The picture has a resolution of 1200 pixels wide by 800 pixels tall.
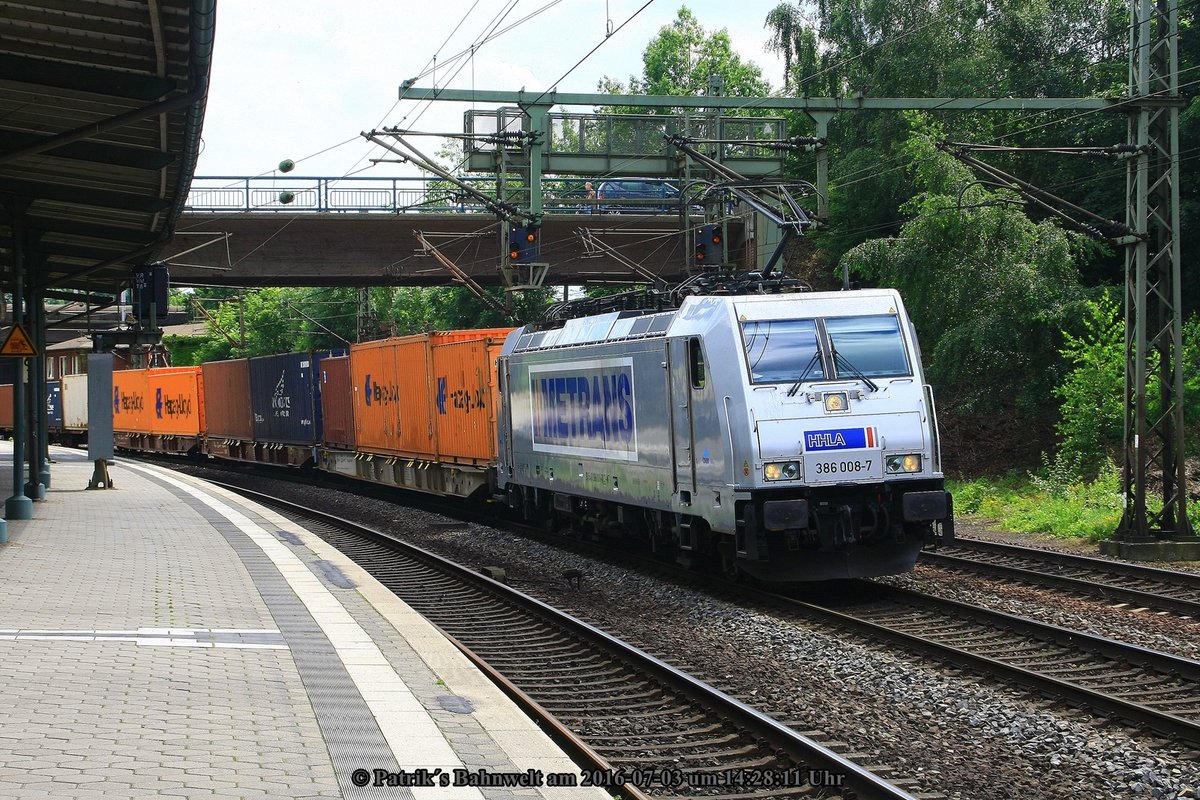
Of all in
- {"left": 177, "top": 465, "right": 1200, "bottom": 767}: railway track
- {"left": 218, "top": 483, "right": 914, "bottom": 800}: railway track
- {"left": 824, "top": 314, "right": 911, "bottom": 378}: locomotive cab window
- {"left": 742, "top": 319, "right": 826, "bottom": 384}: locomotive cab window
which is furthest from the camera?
{"left": 824, "top": 314, "right": 911, "bottom": 378}: locomotive cab window

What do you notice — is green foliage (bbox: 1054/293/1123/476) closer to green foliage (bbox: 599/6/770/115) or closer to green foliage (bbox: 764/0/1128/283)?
green foliage (bbox: 764/0/1128/283)

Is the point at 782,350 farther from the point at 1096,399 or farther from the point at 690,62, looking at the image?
the point at 690,62

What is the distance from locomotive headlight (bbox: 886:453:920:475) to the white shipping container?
45.7 m

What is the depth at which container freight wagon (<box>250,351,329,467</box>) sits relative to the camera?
31891 millimetres

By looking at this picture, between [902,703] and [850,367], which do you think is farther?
[850,367]

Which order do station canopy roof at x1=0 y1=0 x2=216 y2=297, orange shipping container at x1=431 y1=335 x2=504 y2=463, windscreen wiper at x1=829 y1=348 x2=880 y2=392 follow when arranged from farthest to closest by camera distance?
1. orange shipping container at x1=431 y1=335 x2=504 y2=463
2. windscreen wiper at x1=829 y1=348 x2=880 y2=392
3. station canopy roof at x1=0 y1=0 x2=216 y2=297

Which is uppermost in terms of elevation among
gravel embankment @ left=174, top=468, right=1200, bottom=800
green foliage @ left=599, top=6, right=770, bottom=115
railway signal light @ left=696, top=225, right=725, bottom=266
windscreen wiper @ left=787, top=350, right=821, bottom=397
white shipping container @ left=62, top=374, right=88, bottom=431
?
green foliage @ left=599, top=6, right=770, bottom=115

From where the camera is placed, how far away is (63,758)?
19.5ft

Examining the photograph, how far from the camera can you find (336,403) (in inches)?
1208

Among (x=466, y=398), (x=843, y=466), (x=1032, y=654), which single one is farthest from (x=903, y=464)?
(x=466, y=398)

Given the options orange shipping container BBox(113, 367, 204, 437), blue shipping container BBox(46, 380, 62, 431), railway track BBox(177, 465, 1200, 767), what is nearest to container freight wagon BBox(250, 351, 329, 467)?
orange shipping container BBox(113, 367, 204, 437)

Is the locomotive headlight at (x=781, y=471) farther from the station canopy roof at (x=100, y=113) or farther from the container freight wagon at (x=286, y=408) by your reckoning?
the container freight wagon at (x=286, y=408)

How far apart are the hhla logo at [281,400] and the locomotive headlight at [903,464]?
23.4 m

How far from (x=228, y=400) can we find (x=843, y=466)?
98.5 feet
